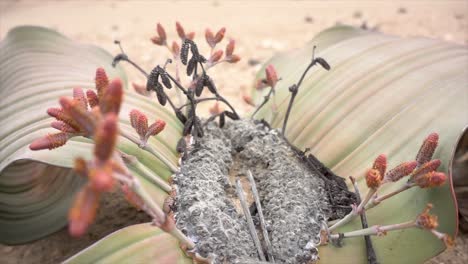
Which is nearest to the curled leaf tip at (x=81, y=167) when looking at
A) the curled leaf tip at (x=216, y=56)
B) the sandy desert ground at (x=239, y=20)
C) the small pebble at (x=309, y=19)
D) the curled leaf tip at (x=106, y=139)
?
the curled leaf tip at (x=106, y=139)

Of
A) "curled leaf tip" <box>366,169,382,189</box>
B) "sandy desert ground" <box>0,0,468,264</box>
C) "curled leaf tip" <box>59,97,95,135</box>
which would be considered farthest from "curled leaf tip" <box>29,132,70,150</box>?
"sandy desert ground" <box>0,0,468,264</box>

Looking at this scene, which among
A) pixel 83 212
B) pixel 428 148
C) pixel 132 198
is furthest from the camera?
pixel 428 148

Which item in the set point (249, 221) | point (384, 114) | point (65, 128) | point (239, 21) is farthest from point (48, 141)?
point (239, 21)

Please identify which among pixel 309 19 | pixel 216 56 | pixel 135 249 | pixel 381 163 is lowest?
pixel 135 249

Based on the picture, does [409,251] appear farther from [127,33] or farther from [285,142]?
[127,33]

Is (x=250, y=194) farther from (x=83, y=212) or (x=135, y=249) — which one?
(x=83, y=212)

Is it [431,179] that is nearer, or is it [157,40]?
[431,179]

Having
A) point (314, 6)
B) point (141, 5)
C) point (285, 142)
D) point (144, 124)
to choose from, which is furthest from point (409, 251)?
point (141, 5)
